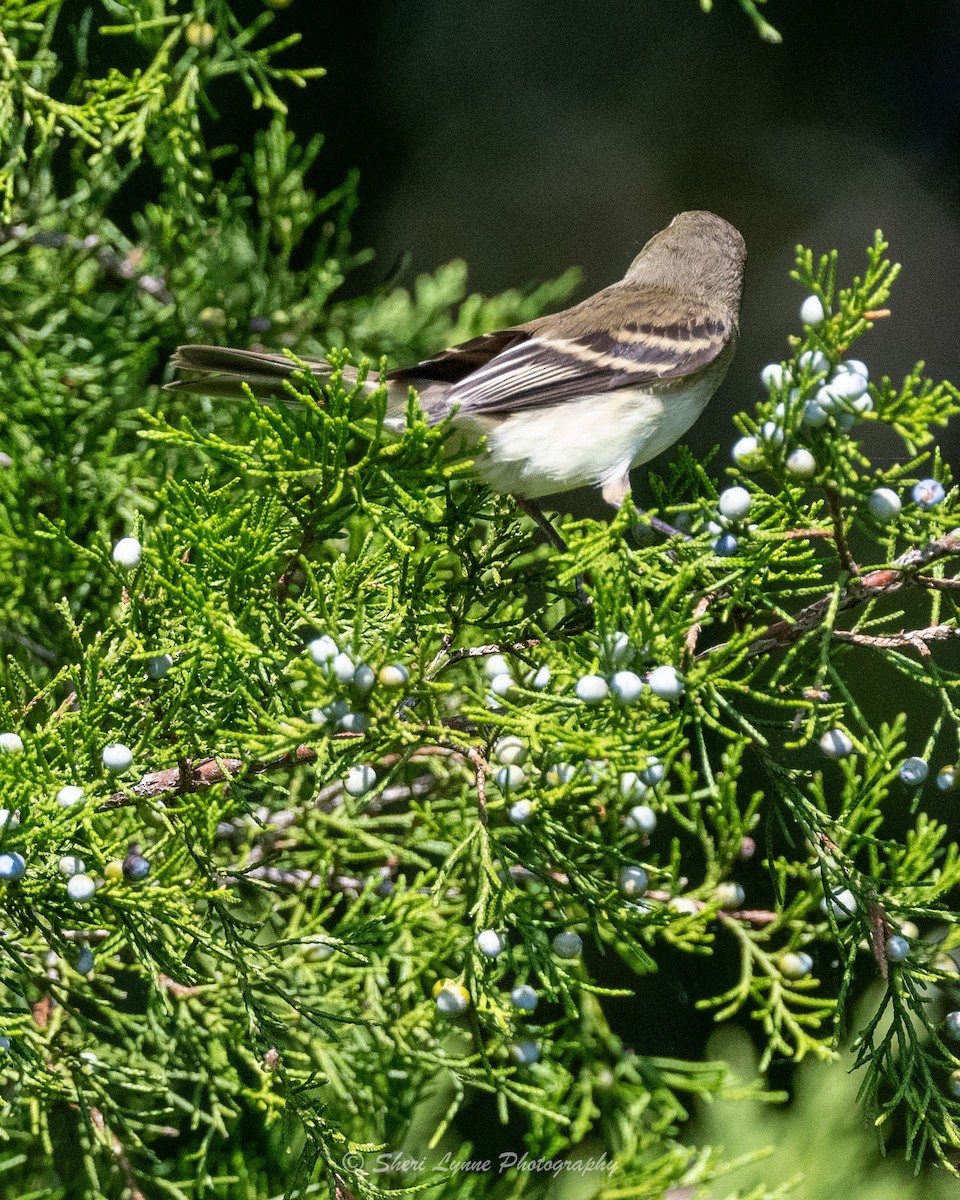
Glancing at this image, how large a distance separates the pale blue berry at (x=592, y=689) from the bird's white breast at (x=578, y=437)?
0.77 meters

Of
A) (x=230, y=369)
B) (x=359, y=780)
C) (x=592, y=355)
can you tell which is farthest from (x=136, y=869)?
(x=592, y=355)

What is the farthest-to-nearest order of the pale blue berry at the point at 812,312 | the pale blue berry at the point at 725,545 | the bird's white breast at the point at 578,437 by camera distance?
the bird's white breast at the point at 578,437 → the pale blue berry at the point at 725,545 → the pale blue berry at the point at 812,312

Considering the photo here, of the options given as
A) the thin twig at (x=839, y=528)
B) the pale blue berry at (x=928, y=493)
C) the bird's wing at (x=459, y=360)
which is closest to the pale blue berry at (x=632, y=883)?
the thin twig at (x=839, y=528)

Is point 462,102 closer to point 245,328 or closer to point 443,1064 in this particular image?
point 245,328

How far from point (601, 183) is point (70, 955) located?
3754 mm

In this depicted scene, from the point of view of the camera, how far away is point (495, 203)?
461cm

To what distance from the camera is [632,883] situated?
1601 millimetres

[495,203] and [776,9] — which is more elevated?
[776,9]

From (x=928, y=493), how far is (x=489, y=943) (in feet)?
2.63

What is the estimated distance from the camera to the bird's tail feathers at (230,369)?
70.7 inches

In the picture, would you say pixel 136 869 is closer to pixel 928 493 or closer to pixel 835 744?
pixel 835 744

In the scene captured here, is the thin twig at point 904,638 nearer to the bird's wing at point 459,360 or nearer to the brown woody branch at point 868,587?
the brown woody branch at point 868,587

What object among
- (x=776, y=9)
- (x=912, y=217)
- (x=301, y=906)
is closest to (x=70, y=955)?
(x=301, y=906)

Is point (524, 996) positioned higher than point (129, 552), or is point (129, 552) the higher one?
point (129, 552)
